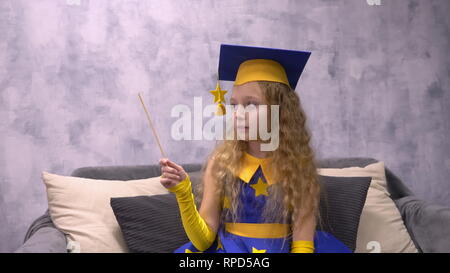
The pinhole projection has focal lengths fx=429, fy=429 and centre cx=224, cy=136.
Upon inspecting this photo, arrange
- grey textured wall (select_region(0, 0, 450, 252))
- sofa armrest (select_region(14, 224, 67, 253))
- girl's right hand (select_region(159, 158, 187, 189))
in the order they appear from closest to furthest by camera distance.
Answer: girl's right hand (select_region(159, 158, 187, 189)) < sofa armrest (select_region(14, 224, 67, 253)) < grey textured wall (select_region(0, 0, 450, 252))

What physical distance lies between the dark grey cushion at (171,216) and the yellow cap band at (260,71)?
0.49m

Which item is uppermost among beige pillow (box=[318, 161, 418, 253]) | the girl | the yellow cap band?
the yellow cap band

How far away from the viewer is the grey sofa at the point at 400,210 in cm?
141

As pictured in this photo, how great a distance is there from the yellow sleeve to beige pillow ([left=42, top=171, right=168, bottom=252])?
0.38 metres

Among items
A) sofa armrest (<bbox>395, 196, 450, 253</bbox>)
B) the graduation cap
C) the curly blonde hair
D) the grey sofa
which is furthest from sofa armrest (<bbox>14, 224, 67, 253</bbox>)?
sofa armrest (<bbox>395, 196, 450, 253</bbox>)

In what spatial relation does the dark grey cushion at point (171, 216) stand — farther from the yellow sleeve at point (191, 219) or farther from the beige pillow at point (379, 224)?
the yellow sleeve at point (191, 219)

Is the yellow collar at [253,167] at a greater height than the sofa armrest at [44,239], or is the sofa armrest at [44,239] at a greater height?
the yellow collar at [253,167]

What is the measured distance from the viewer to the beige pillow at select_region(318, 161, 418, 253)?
64.7 inches

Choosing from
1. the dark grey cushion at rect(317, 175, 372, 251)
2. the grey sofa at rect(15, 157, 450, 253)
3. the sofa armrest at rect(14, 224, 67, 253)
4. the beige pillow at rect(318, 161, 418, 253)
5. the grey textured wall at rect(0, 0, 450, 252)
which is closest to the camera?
the sofa armrest at rect(14, 224, 67, 253)

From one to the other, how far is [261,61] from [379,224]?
0.83 meters

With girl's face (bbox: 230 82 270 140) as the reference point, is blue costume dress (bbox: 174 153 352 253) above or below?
below

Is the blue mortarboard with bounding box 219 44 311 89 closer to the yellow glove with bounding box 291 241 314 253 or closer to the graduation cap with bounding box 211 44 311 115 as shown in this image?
the graduation cap with bounding box 211 44 311 115

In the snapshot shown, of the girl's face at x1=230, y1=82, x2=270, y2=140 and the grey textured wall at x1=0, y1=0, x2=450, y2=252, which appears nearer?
the girl's face at x1=230, y1=82, x2=270, y2=140

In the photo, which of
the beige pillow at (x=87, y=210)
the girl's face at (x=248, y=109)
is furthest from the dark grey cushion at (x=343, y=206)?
the beige pillow at (x=87, y=210)
